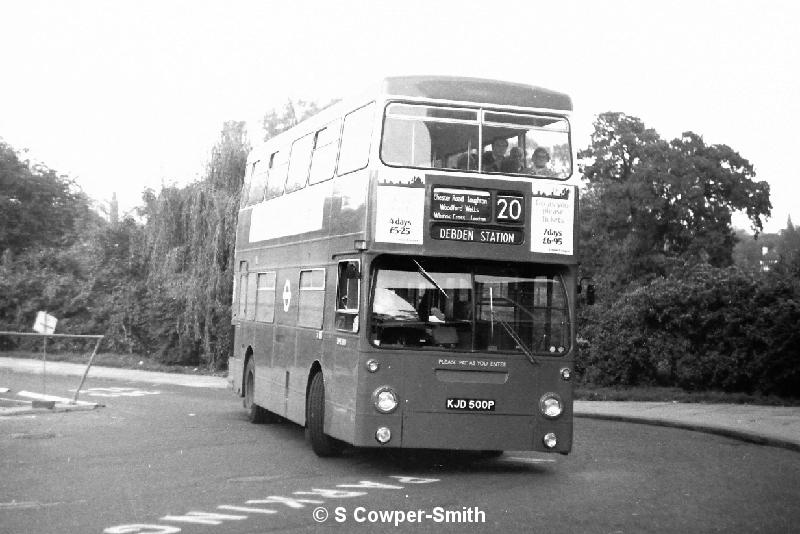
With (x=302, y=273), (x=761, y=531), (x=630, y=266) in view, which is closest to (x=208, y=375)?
(x=302, y=273)

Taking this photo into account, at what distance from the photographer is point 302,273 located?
15.9 meters

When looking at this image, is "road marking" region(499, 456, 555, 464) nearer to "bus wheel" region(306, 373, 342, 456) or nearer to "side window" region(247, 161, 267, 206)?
"bus wheel" region(306, 373, 342, 456)

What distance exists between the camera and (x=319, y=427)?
46.9 feet

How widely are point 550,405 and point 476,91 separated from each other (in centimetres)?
371

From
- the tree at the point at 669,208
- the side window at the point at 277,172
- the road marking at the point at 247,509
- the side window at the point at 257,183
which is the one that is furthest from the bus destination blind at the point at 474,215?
the tree at the point at 669,208

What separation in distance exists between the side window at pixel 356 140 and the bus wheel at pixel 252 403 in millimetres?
5789

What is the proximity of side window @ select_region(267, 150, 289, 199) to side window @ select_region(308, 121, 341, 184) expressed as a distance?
182cm

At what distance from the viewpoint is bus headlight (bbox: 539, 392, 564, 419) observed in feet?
42.3

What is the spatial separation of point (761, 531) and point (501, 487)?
10.2 ft

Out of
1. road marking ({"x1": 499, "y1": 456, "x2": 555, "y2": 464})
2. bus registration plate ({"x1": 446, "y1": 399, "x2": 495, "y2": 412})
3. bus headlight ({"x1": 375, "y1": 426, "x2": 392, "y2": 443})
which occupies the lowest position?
road marking ({"x1": 499, "y1": 456, "x2": 555, "y2": 464})

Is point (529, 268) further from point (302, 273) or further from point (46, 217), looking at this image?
point (46, 217)

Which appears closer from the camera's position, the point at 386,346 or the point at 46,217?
the point at 386,346

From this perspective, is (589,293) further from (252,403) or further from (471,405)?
(252,403)

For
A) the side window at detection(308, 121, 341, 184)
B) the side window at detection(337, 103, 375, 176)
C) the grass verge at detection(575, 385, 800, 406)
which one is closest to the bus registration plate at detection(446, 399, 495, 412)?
the side window at detection(337, 103, 375, 176)
